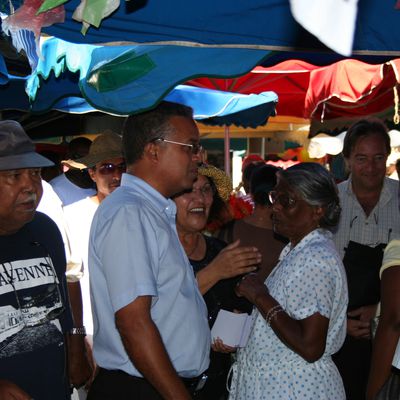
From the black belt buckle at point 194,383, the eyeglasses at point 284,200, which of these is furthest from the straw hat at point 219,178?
the black belt buckle at point 194,383

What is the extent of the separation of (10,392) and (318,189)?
64.8 inches

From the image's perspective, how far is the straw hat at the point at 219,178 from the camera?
338cm

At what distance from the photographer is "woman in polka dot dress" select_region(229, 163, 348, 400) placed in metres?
2.68

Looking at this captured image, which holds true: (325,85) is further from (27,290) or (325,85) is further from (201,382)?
(27,290)

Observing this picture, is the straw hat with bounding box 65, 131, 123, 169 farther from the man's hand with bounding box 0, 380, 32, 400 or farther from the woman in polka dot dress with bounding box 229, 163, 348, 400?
the man's hand with bounding box 0, 380, 32, 400

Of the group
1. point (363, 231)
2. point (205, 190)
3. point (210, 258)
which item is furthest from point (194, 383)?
point (363, 231)

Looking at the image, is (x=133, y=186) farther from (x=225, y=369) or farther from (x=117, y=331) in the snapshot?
(x=225, y=369)

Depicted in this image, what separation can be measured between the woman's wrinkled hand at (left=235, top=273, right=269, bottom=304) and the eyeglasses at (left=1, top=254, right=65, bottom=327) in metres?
0.84

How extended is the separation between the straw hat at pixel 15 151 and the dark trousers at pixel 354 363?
2199mm

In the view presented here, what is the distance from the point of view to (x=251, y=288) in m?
2.88

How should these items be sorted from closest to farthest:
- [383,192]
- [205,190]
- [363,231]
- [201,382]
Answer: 1. [201,382]
2. [205,190]
3. [363,231]
4. [383,192]

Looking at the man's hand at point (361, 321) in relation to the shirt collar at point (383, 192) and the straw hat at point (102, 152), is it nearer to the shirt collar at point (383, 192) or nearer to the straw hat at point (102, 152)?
the shirt collar at point (383, 192)

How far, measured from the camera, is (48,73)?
165 inches

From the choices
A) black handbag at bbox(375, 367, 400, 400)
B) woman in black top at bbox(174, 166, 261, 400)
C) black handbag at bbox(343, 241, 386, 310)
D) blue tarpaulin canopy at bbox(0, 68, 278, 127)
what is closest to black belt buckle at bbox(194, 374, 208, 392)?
woman in black top at bbox(174, 166, 261, 400)
